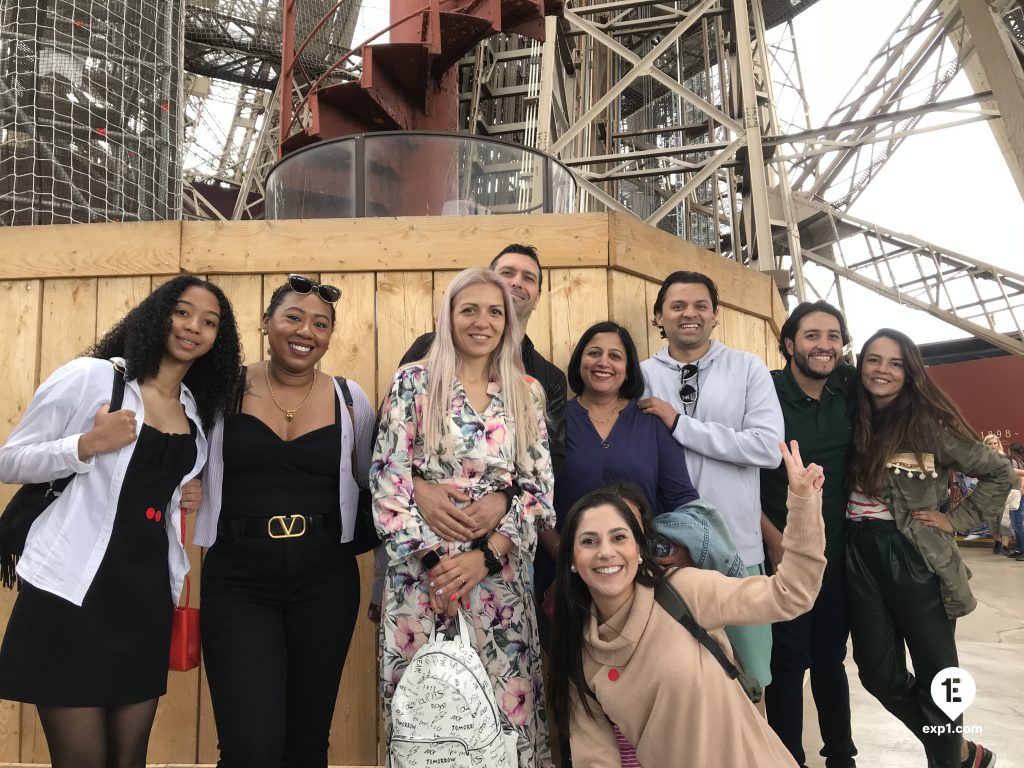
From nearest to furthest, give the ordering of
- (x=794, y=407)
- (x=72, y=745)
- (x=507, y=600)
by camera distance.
→ 1. (x=72, y=745)
2. (x=507, y=600)
3. (x=794, y=407)

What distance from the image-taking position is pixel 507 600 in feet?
6.75

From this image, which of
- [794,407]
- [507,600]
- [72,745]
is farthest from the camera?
[794,407]

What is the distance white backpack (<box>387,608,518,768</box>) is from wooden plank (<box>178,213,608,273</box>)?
75.0 inches

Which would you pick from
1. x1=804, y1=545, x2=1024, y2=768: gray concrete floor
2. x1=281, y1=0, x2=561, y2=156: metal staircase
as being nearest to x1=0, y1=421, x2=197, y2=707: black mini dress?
x1=804, y1=545, x2=1024, y2=768: gray concrete floor

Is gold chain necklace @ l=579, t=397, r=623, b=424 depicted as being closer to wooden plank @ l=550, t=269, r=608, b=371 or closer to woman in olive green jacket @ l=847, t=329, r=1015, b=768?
wooden plank @ l=550, t=269, r=608, b=371

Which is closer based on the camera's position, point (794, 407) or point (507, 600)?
point (507, 600)

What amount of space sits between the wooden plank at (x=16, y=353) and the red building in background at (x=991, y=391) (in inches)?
531

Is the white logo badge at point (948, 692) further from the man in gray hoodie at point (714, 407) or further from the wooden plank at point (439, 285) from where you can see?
the wooden plank at point (439, 285)

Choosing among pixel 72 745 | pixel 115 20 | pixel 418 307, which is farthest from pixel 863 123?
pixel 72 745

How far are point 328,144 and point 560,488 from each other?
104 inches

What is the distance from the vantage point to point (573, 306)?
127 inches

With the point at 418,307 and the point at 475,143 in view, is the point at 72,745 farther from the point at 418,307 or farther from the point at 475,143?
the point at 475,143

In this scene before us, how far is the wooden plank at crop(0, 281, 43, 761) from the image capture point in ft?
10.3

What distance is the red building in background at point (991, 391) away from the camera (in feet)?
42.6
